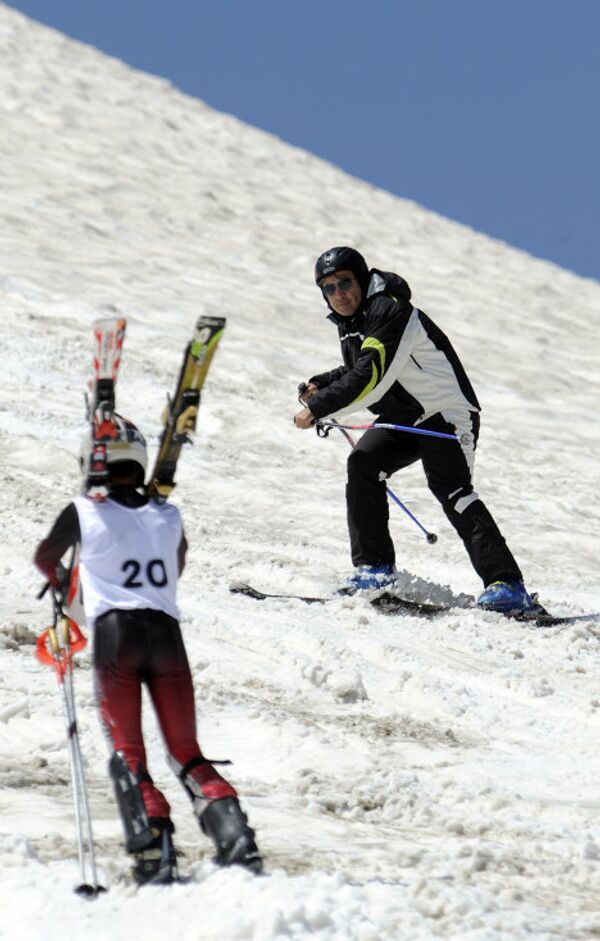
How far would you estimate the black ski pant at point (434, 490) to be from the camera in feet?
26.8

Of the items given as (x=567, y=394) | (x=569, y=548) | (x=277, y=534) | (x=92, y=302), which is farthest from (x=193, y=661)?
(x=567, y=394)

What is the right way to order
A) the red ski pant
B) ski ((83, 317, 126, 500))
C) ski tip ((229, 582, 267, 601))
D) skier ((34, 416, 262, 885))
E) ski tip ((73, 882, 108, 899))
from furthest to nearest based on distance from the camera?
1. ski tip ((229, 582, 267, 601))
2. ski ((83, 317, 126, 500))
3. the red ski pant
4. skier ((34, 416, 262, 885))
5. ski tip ((73, 882, 108, 899))

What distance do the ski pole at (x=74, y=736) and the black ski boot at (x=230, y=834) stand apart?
0.36 meters

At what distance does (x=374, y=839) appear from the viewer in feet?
15.3

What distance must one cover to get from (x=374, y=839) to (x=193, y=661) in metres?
2.11

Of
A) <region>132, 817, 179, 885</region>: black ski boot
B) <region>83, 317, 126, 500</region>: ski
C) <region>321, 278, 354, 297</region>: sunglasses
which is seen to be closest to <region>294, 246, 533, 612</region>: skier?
<region>321, 278, 354, 297</region>: sunglasses

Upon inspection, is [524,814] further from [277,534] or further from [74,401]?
[74,401]

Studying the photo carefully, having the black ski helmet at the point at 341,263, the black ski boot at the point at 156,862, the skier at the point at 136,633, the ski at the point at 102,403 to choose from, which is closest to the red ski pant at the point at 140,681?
the skier at the point at 136,633

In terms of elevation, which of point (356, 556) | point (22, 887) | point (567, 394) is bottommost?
point (22, 887)

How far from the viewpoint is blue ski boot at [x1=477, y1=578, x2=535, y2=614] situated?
805cm

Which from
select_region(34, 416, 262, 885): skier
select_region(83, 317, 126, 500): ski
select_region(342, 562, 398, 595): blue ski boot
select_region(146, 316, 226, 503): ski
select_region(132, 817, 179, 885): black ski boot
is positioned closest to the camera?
select_region(132, 817, 179, 885): black ski boot

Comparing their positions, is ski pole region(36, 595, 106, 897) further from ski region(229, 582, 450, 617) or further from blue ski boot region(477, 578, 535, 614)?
blue ski boot region(477, 578, 535, 614)

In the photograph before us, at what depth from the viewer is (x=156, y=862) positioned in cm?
403

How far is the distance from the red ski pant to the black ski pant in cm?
384
